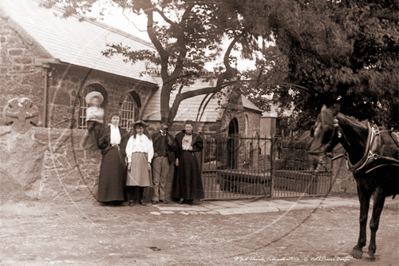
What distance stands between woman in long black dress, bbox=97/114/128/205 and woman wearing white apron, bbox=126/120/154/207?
16 centimetres

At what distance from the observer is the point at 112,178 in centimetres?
731

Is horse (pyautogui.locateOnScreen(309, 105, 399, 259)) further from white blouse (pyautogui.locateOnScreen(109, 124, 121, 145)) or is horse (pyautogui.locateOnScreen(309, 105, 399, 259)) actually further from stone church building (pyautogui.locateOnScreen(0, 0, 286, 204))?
white blouse (pyautogui.locateOnScreen(109, 124, 121, 145))

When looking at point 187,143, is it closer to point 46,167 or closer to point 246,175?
point 246,175

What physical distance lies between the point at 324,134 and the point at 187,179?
174 inches

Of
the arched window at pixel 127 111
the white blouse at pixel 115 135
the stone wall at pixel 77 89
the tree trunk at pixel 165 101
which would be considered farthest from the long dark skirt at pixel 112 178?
the arched window at pixel 127 111

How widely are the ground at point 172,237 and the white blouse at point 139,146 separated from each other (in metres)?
1.11

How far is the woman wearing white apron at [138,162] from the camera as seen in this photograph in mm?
7410

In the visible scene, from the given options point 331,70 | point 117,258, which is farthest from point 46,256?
Answer: point 331,70

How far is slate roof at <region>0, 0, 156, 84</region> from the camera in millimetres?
11719

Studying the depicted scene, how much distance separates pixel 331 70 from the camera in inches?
313

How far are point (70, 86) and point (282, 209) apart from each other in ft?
29.2

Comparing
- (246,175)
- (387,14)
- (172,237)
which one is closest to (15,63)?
(246,175)

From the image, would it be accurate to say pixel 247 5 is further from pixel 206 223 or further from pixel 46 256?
pixel 46 256

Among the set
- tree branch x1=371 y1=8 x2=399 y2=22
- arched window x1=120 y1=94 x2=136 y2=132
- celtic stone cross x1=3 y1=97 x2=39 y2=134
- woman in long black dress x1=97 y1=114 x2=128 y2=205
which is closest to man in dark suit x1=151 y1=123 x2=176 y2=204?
woman in long black dress x1=97 y1=114 x2=128 y2=205
